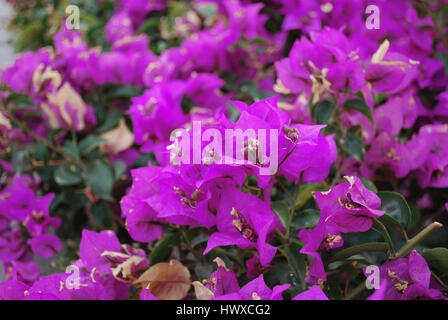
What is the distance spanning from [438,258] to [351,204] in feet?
0.40

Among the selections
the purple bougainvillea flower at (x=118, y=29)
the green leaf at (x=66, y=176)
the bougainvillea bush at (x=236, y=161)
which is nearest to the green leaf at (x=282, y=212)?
the bougainvillea bush at (x=236, y=161)

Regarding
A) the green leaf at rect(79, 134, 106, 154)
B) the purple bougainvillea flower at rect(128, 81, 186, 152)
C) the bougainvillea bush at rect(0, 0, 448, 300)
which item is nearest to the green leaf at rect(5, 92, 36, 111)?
the bougainvillea bush at rect(0, 0, 448, 300)

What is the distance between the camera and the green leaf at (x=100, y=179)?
0.78 m

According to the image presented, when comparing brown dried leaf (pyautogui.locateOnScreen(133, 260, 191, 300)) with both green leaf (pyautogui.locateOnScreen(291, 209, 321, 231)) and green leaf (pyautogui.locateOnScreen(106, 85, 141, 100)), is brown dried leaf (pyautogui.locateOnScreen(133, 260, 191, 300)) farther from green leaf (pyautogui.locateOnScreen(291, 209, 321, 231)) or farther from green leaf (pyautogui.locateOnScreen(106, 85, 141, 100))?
green leaf (pyautogui.locateOnScreen(106, 85, 141, 100))

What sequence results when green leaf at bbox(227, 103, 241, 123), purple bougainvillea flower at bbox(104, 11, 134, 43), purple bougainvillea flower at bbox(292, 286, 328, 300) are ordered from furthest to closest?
purple bougainvillea flower at bbox(104, 11, 134, 43)
green leaf at bbox(227, 103, 241, 123)
purple bougainvillea flower at bbox(292, 286, 328, 300)

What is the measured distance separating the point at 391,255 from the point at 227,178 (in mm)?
204

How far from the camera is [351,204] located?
1.46 feet

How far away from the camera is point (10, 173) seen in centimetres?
94

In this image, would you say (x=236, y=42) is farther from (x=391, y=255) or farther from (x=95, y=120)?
(x=391, y=255)

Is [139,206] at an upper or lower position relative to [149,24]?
lower

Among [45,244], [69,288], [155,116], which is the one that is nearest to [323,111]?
[155,116]

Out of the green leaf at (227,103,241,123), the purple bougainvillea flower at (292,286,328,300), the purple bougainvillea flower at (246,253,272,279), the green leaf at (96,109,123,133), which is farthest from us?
the green leaf at (96,109,123,133)

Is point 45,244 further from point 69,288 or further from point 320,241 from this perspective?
point 320,241

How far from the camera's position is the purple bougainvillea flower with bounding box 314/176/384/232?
437 mm
